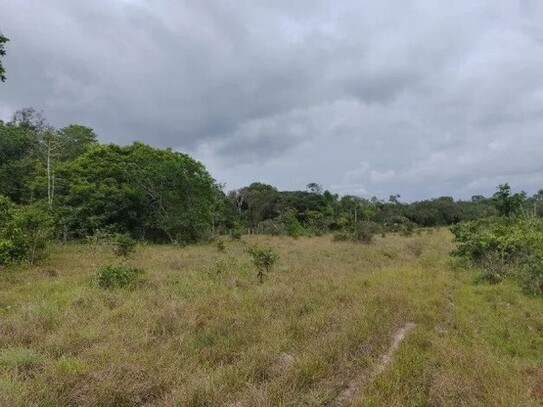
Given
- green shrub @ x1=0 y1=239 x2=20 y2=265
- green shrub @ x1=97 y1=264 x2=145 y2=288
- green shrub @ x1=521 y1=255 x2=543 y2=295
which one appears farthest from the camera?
green shrub @ x1=0 y1=239 x2=20 y2=265

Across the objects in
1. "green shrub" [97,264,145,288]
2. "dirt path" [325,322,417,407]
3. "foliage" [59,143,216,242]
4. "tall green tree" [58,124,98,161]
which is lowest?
"dirt path" [325,322,417,407]

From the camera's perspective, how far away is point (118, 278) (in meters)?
11.2

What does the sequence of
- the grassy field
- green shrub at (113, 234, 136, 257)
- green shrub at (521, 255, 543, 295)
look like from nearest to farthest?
the grassy field, green shrub at (521, 255, 543, 295), green shrub at (113, 234, 136, 257)

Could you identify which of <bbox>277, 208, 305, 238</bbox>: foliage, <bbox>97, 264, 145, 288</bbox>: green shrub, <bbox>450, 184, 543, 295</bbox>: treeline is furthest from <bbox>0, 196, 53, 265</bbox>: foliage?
<bbox>277, 208, 305, 238</bbox>: foliage

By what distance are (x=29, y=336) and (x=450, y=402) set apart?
619cm

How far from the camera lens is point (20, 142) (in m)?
36.2

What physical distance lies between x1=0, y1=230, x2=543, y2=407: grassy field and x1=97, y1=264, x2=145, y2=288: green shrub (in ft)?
1.16

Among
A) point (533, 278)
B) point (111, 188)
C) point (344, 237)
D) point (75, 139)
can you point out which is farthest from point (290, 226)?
point (533, 278)

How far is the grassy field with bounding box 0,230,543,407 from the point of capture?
4828 mm

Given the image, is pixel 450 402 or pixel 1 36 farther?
pixel 1 36

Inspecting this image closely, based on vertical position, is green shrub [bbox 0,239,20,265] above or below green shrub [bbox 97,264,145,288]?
above

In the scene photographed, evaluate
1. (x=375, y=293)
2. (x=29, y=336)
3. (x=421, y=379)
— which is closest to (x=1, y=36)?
(x=29, y=336)

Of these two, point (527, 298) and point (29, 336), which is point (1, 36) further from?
point (527, 298)

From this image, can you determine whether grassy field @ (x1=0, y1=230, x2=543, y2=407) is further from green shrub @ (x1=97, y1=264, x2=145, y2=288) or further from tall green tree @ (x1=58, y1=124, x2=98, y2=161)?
tall green tree @ (x1=58, y1=124, x2=98, y2=161)
